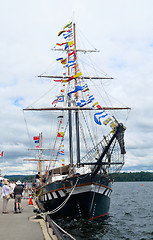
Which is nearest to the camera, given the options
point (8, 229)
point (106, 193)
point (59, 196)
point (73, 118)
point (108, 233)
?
point (8, 229)

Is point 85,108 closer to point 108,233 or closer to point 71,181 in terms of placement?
point 71,181

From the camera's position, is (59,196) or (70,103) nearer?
(59,196)

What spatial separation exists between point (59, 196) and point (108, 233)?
4066 millimetres

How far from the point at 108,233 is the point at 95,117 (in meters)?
6.90

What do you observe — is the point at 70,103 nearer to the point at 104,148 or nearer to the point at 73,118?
the point at 73,118

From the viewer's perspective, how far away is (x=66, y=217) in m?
18.1

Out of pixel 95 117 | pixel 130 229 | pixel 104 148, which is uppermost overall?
pixel 95 117

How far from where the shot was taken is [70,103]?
90.5 ft

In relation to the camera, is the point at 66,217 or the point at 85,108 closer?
the point at 66,217

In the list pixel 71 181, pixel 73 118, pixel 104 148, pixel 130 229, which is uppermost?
pixel 73 118

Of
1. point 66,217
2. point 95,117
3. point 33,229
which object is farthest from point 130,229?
point 33,229

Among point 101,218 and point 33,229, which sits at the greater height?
point 33,229

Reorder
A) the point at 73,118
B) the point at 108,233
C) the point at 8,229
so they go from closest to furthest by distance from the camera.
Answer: the point at 8,229 → the point at 108,233 → the point at 73,118

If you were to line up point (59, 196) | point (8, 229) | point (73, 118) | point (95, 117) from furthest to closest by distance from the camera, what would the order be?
point (73, 118) → point (59, 196) → point (95, 117) → point (8, 229)
